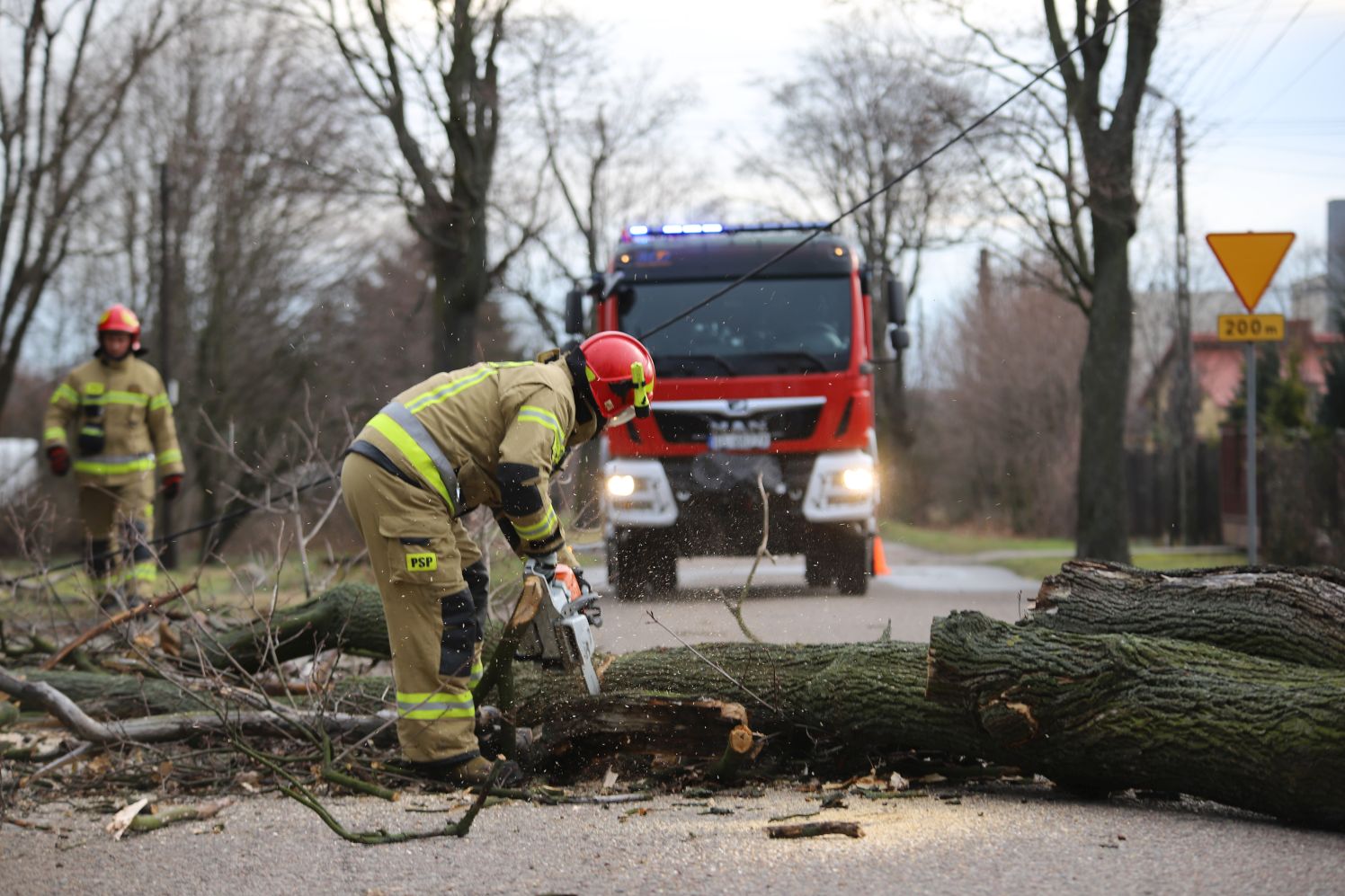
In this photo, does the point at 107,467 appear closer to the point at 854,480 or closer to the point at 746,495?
the point at 746,495

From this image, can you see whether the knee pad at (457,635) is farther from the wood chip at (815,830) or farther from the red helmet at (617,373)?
the wood chip at (815,830)

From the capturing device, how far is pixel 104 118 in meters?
24.6

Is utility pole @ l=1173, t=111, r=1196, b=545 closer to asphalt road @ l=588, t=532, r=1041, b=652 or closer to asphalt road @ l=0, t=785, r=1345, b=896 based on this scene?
asphalt road @ l=588, t=532, r=1041, b=652

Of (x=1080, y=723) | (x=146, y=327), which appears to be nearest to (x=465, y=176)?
(x=146, y=327)

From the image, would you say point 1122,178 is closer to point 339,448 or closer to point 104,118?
point 339,448

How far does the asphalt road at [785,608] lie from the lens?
6.42 meters

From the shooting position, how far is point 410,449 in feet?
18.0

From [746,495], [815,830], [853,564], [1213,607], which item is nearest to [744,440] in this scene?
[746,495]

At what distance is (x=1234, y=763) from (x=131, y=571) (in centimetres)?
635

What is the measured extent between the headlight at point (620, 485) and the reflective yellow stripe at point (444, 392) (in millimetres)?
4575

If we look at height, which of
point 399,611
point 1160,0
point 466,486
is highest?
point 1160,0

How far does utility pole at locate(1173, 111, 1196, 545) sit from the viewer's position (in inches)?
972

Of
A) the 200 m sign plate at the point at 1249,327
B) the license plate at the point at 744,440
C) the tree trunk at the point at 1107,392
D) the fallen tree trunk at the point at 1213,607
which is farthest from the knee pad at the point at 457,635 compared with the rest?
the tree trunk at the point at 1107,392

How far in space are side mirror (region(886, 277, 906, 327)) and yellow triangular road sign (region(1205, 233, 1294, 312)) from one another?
2.36 meters
